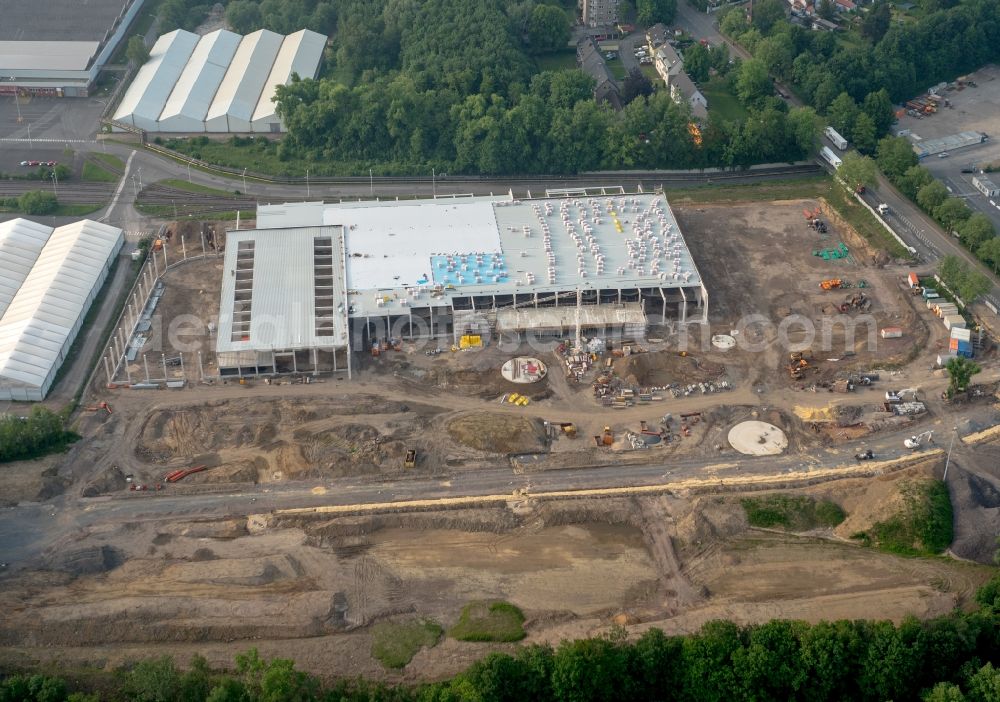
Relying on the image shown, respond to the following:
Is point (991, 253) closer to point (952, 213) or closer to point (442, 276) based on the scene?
point (952, 213)

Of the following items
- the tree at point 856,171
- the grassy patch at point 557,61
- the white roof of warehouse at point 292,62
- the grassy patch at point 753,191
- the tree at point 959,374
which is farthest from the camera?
the grassy patch at point 557,61

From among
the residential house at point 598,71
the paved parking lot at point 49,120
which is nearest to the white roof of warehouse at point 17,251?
the paved parking lot at point 49,120

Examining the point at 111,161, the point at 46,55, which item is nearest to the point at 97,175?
the point at 111,161

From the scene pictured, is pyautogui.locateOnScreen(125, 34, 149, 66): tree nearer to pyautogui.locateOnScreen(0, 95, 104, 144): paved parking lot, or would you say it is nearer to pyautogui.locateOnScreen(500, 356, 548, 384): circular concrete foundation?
pyautogui.locateOnScreen(0, 95, 104, 144): paved parking lot

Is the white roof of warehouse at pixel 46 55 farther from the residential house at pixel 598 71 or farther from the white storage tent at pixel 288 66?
the residential house at pixel 598 71

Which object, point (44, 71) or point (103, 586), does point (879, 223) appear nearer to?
point (103, 586)

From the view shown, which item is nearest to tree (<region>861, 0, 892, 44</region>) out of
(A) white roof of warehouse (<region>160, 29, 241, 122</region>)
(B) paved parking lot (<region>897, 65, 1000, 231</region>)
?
(B) paved parking lot (<region>897, 65, 1000, 231</region>)

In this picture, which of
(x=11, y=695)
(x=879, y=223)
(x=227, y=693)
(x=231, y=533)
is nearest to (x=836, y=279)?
(x=879, y=223)
